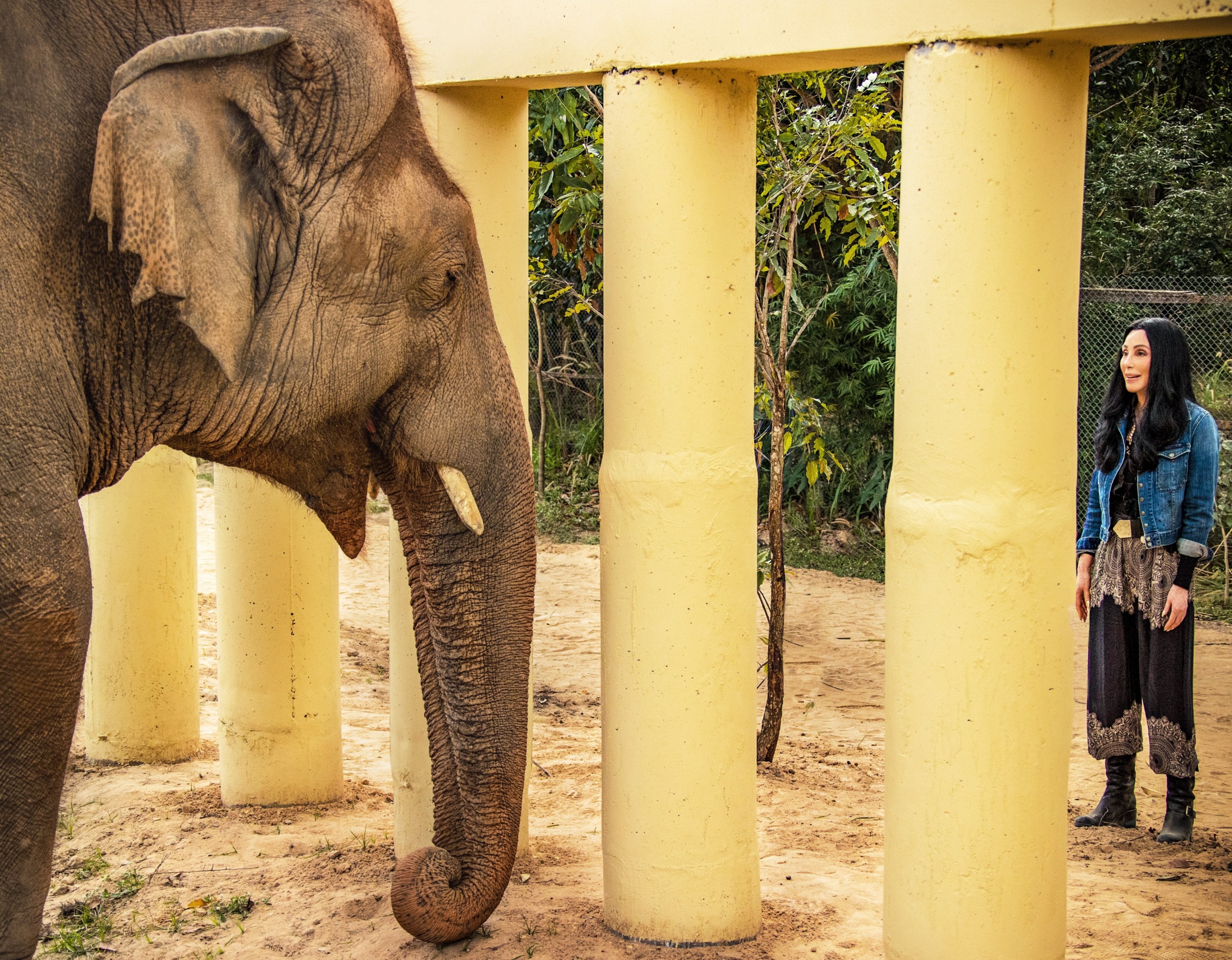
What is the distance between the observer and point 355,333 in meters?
2.89

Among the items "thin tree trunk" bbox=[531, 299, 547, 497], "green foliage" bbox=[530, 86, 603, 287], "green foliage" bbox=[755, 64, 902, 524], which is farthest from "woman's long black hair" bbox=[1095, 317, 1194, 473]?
"thin tree trunk" bbox=[531, 299, 547, 497]

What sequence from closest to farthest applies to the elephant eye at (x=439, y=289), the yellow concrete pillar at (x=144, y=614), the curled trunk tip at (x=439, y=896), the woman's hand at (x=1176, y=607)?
the elephant eye at (x=439, y=289) < the curled trunk tip at (x=439, y=896) < the woman's hand at (x=1176, y=607) < the yellow concrete pillar at (x=144, y=614)

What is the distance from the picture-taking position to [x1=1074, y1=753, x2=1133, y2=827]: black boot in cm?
507

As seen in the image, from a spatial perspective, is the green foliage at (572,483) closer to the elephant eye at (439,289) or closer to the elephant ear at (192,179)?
the elephant eye at (439,289)

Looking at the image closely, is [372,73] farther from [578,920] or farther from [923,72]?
[578,920]

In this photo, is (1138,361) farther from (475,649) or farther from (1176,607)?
(475,649)

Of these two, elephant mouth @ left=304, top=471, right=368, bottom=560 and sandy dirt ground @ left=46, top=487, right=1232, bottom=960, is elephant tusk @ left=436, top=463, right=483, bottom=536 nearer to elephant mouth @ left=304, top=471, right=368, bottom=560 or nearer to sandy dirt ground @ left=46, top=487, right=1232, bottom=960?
elephant mouth @ left=304, top=471, right=368, bottom=560

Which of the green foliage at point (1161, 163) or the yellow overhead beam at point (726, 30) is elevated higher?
the green foliage at point (1161, 163)

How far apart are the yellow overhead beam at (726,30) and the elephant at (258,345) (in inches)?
26.8

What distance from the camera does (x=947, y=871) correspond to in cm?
313

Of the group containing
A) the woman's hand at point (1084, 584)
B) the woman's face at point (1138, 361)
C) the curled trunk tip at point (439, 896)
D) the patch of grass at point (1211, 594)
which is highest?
the woman's face at point (1138, 361)

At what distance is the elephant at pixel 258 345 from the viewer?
97.4 inches

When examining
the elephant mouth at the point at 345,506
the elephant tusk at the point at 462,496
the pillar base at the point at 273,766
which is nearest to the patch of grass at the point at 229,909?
the pillar base at the point at 273,766

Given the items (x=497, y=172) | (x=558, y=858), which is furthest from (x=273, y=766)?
(x=497, y=172)
